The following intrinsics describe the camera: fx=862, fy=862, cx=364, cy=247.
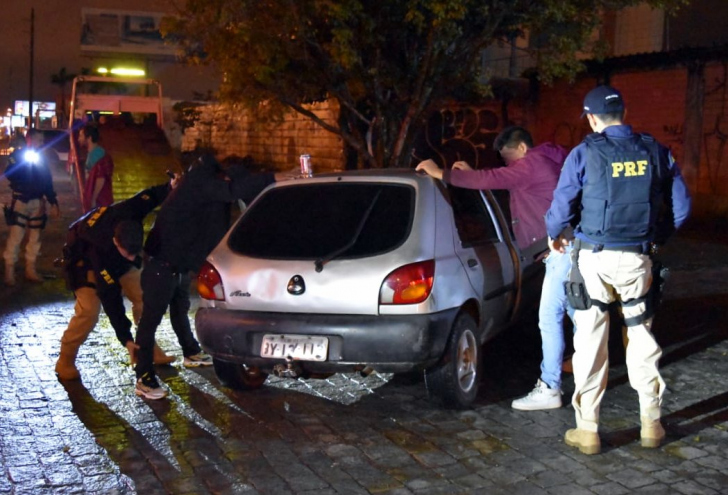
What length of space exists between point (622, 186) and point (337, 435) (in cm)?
213

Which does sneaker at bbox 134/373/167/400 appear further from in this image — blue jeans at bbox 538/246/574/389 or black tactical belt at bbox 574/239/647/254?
black tactical belt at bbox 574/239/647/254

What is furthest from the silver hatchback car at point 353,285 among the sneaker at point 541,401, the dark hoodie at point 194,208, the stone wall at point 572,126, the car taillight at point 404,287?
the stone wall at point 572,126

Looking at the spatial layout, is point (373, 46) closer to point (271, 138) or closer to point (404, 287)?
point (404, 287)

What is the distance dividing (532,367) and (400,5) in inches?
274

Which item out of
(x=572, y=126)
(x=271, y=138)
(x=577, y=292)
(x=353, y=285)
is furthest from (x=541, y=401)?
(x=271, y=138)

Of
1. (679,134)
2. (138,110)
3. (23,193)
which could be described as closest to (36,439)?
(23,193)

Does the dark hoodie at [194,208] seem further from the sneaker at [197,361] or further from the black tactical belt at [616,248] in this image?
the black tactical belt at [616,248]

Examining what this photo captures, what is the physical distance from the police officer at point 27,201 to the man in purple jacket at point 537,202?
19.1 feet

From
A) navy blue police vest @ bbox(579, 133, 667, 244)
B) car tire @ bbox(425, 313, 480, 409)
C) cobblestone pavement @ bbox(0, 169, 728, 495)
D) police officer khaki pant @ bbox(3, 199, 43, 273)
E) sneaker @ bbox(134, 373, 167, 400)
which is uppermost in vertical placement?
navy blue police vest @ bbox(579, 133, 667, 244)

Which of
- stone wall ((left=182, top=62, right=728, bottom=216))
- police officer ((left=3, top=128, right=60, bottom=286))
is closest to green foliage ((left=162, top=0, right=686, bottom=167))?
stone wall ((left=182, top=62, right=728, bottom=216))

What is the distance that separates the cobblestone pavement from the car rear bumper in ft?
1.35

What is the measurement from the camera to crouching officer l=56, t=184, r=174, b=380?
5.81 m

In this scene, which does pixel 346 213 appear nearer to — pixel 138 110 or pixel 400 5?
pixel 400 5

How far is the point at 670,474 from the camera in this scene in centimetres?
441
